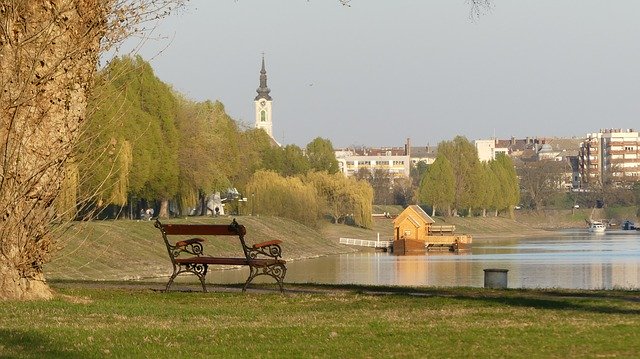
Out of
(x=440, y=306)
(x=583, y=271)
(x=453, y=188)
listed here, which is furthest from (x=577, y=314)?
(x=453, y=188)

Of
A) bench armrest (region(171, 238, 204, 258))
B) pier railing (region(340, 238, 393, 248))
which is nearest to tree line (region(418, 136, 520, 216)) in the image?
pier railing (region(340, 238, 393, 248))

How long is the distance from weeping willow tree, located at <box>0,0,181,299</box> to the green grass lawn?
29.5 inches

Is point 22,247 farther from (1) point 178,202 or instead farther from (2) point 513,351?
(1) point 178,202

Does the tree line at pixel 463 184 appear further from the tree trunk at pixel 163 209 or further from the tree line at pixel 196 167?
the tree trunk at pixel 163 209

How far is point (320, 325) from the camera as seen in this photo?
45.6 feet

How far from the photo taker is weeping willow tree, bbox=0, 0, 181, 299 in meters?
16.8

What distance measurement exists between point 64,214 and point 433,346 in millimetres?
6945

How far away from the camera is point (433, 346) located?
12.1 m

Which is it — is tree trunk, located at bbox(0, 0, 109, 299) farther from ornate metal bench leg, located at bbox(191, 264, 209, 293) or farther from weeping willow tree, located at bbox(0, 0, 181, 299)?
ornate metal bench leg, located at bbox(191, 264, 209, 293)

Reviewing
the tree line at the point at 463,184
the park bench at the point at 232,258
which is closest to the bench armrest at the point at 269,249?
the park bench at the point at 232,258

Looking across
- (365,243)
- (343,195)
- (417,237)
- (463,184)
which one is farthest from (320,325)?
(463,184)

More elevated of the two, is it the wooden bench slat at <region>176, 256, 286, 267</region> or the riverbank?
the wooden bench slat at <region>176, 256, 286, 267</region>

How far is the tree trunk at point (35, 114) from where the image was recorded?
16.7m

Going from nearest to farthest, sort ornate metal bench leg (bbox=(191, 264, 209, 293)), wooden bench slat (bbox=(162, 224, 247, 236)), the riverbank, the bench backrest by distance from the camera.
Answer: the bench backrest → wooden bench slat (bbox=(162, 224, 247, 236)) → ornate metal bench leg (bbox=(191, 264, 209, 293)) → the riverbank
